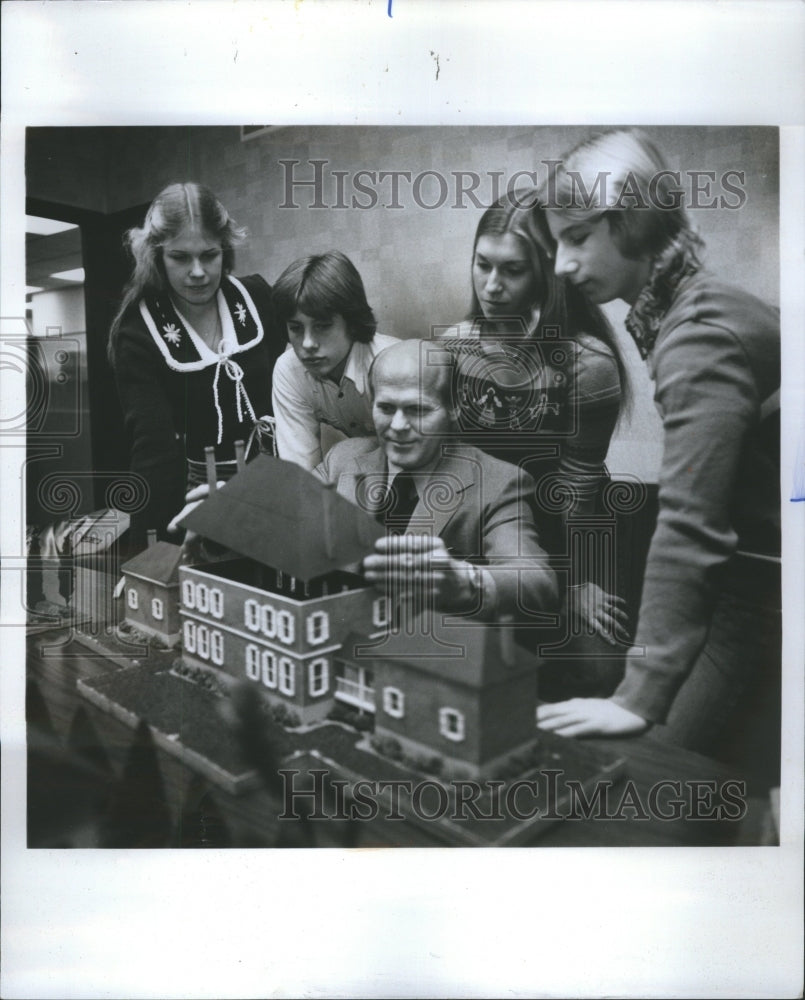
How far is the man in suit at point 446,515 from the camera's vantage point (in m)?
2.35

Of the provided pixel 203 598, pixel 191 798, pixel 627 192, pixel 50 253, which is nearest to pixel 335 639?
pixel 203 598

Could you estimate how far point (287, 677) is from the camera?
2346mm

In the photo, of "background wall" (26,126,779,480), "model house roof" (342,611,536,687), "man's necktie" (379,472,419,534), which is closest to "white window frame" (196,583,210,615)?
"model house roof" (342,611,536,687)

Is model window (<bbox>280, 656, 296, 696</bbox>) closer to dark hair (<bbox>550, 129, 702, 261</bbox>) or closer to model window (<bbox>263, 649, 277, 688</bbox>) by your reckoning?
model window (<bbox>263, 649, 277, 688</bbox>)

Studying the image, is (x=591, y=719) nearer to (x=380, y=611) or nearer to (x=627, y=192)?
(x=380, y=611)

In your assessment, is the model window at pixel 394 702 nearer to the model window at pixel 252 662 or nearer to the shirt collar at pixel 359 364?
the model window at pixel 252 662

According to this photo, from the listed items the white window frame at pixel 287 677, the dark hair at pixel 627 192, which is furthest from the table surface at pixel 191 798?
the dark hair at pixel 627 192

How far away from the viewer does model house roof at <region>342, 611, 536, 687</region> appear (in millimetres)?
2299

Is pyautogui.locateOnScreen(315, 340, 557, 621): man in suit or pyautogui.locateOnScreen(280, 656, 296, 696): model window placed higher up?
pyautogui.locateOnScreen(315, 340, 557, 621): man in suit

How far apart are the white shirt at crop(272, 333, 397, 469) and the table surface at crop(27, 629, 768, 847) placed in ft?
3.29

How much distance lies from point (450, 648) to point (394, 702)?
0.26 meters

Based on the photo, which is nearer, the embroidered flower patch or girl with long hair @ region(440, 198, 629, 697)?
girl with long hair @ region(440, 198, 629, 697)

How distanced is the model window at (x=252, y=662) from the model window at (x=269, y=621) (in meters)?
0.07

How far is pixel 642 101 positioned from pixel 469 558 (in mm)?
1627
